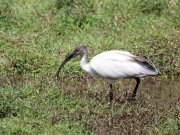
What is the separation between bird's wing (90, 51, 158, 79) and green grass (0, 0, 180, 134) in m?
0.34

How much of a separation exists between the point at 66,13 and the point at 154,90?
2786 mm

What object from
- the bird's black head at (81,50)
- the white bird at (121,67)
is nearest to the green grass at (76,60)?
the white bird at (121,67)

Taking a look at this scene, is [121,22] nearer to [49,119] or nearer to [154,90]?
[154,90]

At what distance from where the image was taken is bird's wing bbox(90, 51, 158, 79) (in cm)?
856

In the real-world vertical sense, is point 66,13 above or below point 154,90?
above

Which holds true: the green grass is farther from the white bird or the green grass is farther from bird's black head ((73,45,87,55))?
bird's black head ((73,45,87,55))

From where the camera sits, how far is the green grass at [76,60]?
752 centimetres

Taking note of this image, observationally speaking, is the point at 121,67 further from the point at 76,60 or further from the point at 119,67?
the point at 76,60

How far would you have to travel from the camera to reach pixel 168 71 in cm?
1048

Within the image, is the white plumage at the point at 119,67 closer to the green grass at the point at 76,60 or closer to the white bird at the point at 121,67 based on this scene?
the white bird at the point at 121,67

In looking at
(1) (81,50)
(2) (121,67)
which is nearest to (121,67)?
(2) (121,67)

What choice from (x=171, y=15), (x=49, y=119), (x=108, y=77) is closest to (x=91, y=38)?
(x=171, y=15)

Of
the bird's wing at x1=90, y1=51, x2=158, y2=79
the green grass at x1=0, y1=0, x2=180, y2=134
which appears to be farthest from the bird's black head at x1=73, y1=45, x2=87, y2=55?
the bird's wing at x1=90, y1=51, x2=158, y2=79

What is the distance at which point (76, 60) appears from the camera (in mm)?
10617
